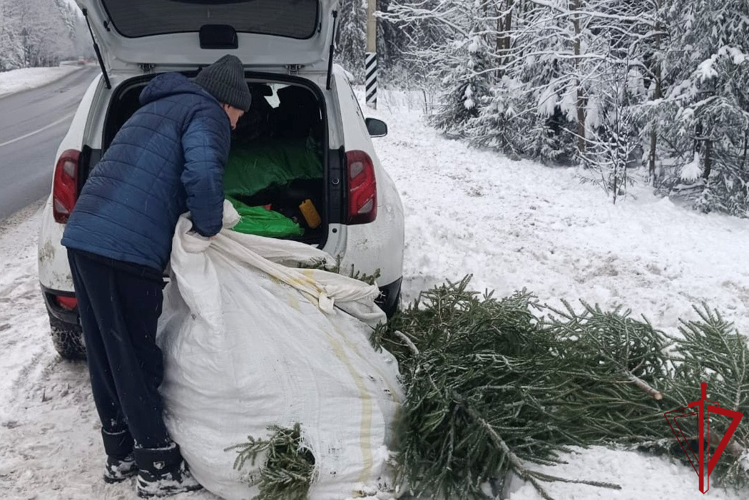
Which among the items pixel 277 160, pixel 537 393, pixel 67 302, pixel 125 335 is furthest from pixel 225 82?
pixel 277 160

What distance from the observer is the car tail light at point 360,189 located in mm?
3242

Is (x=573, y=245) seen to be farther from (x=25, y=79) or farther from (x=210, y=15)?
(x=25, y=79)

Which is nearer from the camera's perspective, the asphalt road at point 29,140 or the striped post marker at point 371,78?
the asphalt road at point 29,140

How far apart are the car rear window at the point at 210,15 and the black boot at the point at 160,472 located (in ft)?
7.52

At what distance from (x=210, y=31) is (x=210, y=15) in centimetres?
9

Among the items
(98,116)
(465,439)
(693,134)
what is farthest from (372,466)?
(693,134)

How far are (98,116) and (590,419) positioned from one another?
2.97 metres

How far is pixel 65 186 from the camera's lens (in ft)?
10.3

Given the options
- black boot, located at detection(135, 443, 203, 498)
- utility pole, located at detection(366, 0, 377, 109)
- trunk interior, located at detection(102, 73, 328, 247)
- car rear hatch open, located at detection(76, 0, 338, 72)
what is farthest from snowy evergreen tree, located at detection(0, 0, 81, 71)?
black boot, located at detection(135, 443, 203, 498)

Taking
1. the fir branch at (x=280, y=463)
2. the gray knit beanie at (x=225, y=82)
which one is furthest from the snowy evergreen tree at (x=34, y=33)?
the fir branch at (x=280, y=463)

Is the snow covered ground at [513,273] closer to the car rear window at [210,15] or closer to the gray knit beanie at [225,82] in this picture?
the gray knit beanie at [225,82]

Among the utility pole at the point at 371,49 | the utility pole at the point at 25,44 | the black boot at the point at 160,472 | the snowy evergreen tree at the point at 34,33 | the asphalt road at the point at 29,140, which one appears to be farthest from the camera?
the utility pole at the point at 25,44

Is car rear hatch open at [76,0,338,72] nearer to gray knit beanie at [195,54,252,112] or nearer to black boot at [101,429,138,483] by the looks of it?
gray knit beanie at [195,54,252,112]

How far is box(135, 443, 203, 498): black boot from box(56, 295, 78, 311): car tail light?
3.29ft
